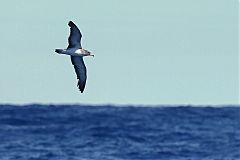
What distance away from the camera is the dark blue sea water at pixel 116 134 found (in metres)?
33.2

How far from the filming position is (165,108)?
56.7 m

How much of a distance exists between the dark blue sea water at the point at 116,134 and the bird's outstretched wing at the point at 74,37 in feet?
28.7

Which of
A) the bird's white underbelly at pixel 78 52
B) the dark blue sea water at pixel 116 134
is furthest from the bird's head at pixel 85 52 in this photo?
the dark blue sea water at pixel 116 134

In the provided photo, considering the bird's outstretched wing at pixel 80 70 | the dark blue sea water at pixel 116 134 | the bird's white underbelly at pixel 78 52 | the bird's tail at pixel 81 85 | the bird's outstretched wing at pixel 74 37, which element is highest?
the bird's outstretched wing at pixel 74 37

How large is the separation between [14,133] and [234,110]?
20.1m

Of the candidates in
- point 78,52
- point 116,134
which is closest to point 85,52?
point 78,52

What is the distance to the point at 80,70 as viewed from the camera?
24172 millimetres

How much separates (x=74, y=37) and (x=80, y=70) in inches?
44.4

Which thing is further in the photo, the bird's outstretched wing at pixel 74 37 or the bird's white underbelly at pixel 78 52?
the bird's white underbelly at pixel 78 52

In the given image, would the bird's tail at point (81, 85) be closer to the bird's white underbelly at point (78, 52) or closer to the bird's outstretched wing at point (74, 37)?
the bird's white underbelly at point (78, 52)

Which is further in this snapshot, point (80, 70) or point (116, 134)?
point (116, 134)

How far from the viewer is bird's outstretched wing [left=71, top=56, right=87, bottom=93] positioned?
24031mm

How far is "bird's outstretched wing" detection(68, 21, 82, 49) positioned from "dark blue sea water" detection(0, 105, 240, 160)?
8.75m

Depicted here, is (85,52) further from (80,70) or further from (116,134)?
(116,134)
